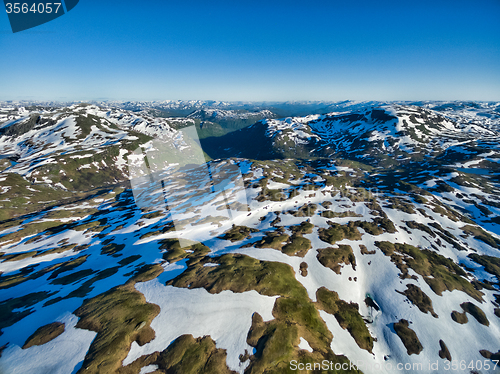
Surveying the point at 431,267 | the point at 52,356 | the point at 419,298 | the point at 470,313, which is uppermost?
the point at 52,356

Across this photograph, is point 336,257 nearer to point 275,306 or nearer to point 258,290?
point 275,306

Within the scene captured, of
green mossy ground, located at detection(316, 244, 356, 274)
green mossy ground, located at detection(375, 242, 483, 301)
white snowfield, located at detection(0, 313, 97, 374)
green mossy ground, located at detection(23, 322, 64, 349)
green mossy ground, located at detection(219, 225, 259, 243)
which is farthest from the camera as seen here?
green mossy ground, located at detection(219, 225, 259, 243)

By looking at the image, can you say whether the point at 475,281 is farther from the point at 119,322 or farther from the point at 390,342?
the point at 119,322

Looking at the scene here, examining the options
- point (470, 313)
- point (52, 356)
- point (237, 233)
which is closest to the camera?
point (52, 356)

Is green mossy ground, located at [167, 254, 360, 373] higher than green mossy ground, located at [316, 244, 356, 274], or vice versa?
green mossy ground, located at [167, 254, 360, 373]

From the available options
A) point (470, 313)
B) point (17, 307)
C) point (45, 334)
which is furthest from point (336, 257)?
point (17, 307)

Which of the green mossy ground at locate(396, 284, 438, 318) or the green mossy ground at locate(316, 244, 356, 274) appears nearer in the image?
the green mossy ground at locate(396, 284, 438, 318)

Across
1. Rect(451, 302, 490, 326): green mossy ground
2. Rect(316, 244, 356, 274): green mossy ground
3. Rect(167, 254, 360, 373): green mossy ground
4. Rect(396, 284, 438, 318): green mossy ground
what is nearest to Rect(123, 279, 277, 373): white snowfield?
Rect(167, 254, 360, 373): green mossy ground

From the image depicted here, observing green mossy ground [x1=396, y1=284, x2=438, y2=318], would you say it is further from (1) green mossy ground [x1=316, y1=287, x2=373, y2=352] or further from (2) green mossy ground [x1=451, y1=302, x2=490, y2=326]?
(1) green mossy ground [x1=316, y1=287, x2=373, y2=352]

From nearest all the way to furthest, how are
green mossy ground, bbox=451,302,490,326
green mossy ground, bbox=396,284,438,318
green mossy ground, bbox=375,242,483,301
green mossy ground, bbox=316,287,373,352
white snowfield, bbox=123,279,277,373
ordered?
white snowfield, bbox=123,279,277,373 → green mossy ground, bbox=316,287,373,352 → green mossy ground, bbox=451,302,490,326 → green mossy ground, bbox=396,284,438,318 → green mossy ground, bbox=375,242,483,301

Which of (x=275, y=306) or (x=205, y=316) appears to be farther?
(x=275, y=306)

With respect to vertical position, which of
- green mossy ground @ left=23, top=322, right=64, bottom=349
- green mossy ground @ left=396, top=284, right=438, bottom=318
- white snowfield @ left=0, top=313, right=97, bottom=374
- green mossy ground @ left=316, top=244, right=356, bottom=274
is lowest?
green mossy ground @ left=396, top=284, right=438, bottom=318
